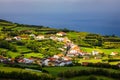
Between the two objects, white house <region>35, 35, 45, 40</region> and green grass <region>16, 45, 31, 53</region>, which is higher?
white house <region>35, 35, 45, 40</region>

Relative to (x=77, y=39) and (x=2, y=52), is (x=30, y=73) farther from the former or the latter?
(x=77, y=39)

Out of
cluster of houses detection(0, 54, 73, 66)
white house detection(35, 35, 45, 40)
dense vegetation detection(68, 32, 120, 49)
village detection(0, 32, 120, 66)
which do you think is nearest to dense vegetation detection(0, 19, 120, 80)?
dense vegetation detection(68, 32, 120, 49)

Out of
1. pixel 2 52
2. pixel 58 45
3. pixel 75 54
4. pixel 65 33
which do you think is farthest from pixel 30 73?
pixel 65 33

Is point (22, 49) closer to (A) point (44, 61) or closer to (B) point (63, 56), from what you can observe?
(B) point (63, 56)

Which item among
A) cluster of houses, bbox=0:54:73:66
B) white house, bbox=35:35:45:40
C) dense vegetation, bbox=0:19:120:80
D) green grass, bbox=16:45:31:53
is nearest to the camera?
dense vegetation, bbox=0:19:120:80

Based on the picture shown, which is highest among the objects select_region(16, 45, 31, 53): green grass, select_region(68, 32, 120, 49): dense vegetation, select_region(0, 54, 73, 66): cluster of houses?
select_region(68, 32, 120, 49): dense vegetation

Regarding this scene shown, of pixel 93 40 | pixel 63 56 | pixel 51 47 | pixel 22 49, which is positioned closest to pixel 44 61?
pixel 63 56

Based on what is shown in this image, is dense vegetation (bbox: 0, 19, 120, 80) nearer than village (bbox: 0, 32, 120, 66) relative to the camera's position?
Yes

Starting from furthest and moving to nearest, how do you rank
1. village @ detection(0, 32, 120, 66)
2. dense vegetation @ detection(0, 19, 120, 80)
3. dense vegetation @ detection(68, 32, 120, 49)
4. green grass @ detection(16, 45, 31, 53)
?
1. dense vegetation @ detection(68, 32, 120, 49)
2. green grass @ detection(16, 45, 31, 53)
3. village @ detection(0, 32, 120, 66)
4. dense vegetation @ detection(0, 19, 120, 80)

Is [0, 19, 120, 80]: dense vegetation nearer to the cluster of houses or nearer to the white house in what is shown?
the white house
